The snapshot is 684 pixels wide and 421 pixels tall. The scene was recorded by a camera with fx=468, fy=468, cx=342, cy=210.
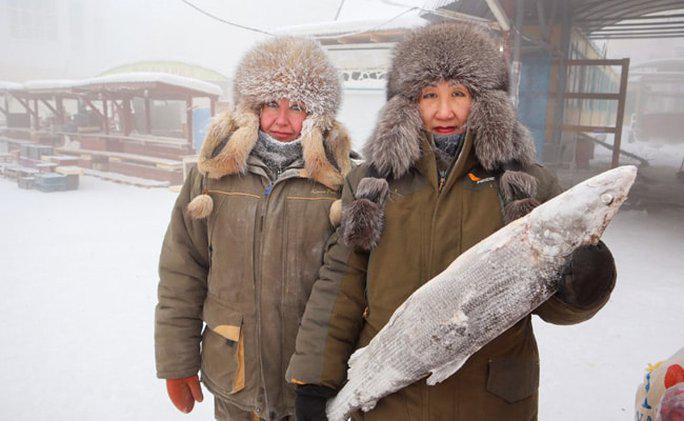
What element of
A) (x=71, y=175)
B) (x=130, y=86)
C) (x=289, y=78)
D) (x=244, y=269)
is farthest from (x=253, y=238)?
(x=130, y=86)

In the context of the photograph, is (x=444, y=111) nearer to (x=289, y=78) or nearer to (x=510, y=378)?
(x=289, y=78)

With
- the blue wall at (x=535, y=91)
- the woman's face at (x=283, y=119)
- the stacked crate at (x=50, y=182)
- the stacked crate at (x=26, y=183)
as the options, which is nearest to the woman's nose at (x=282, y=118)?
the woman's face at (x=283, y=119)

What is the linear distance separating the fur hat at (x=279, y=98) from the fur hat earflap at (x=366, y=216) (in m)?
0.32

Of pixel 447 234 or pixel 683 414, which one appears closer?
pixel 447 234

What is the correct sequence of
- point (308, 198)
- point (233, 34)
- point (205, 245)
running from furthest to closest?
1. point (233, 34)
2. point (205, 245)
3. point (308, 198)

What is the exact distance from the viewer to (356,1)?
1282 cm

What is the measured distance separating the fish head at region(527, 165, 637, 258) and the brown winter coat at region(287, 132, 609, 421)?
0.18 m

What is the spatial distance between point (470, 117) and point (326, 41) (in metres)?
9.66

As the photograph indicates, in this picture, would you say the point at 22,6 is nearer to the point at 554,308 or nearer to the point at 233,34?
the point at 233,34

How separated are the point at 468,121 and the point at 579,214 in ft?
1.51

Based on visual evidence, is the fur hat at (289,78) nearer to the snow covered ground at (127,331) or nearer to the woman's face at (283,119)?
the woman's face at (283,119)

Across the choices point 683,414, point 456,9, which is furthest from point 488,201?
point 456,9

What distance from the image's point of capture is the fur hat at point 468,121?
4.61ft

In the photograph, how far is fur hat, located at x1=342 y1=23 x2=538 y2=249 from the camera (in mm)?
1405
